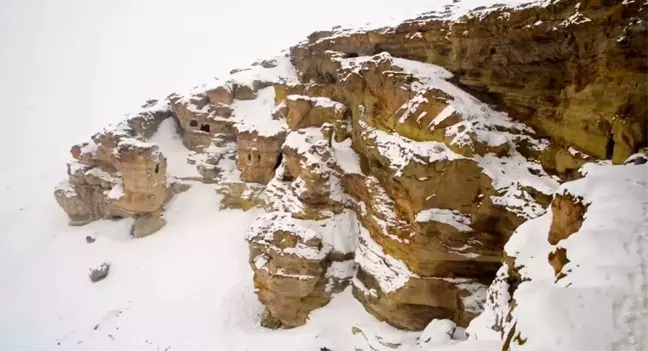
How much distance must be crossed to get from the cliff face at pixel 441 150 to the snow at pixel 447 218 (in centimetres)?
5

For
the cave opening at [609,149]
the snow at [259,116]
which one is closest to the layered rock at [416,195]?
the cave opening at [609,149]

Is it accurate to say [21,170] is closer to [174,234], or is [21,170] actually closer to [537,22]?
[174,234]

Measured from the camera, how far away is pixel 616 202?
6.94 m

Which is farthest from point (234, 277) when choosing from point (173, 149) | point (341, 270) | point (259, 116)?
point (173, 149)

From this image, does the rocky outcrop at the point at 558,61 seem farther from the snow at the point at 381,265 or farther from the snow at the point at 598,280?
the snow at the point at 381,265

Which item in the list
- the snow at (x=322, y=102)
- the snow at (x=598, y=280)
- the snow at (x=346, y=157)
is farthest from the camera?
the snow at (x=322, y=102)

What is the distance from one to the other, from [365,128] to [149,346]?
13.3 m

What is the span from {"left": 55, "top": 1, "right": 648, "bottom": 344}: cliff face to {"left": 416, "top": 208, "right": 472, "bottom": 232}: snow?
0.05 m

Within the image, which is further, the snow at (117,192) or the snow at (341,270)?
the snow at (117,192)

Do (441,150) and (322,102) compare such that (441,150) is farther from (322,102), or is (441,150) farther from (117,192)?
(117,192)

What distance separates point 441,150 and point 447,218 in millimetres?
2224

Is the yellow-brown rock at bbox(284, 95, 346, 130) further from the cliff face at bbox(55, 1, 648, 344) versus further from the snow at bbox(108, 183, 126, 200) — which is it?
the snow at bbox(108, 183, 126, 200)

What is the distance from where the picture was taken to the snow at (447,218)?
41.1 feet

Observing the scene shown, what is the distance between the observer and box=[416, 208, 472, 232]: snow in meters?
12.5
